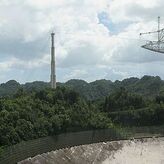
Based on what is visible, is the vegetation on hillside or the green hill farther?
the green hill

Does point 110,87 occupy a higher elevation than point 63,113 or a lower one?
higher

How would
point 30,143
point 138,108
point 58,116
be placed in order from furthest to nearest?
point 138,108, point 58,116, point 30,143

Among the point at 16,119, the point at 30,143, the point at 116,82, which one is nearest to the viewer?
the point at 30,143

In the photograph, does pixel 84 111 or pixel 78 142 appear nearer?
pixel 78 142

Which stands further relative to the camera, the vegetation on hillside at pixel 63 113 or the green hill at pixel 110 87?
the green hill at pixel 110 87

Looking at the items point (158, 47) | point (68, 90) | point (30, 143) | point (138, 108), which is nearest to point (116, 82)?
point (138, 108)

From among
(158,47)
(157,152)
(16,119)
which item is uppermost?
(158,47)

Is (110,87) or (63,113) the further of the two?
(110,87)

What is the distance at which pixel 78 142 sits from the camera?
146 feet

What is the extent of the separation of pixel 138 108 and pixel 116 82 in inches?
2546

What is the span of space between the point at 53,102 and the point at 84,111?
614 centimetres

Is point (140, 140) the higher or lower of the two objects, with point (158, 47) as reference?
lower

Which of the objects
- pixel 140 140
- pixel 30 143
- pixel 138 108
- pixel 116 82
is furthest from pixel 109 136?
pixel 116 82

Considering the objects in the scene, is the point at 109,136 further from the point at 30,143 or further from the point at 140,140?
the point at 30,143
